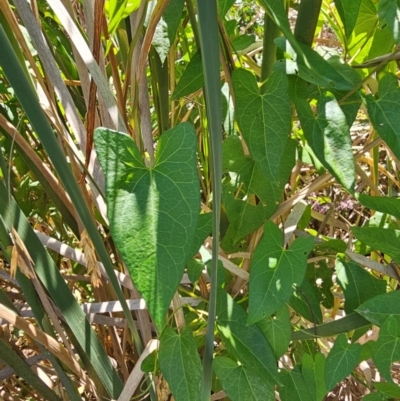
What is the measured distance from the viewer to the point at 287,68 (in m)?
0.54

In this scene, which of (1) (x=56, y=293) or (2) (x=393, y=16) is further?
(1) (x=56, y=293)

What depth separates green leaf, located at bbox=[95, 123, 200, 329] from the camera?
1.24 feet

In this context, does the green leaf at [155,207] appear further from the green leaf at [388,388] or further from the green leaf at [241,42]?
the green leaf at [388,388]

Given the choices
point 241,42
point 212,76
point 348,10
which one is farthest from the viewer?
point 241,42

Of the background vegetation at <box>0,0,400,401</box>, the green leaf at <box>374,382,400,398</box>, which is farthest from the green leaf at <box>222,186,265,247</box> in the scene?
the green leaf at <box>374,382,400,398</box>

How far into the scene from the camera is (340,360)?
57 cm

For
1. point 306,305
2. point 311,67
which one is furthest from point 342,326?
point 311,67

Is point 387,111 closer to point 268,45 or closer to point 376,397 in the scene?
point 268,45

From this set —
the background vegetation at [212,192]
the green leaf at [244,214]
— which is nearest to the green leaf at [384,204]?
the background vegetation at [212,192]

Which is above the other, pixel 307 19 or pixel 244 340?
pixel 307 19

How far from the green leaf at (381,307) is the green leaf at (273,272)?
75mm

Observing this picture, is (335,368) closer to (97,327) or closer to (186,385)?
(186,385)

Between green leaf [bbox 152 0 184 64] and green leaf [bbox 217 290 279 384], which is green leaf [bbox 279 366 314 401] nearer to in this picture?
green leaf [bbox 217 290 279 384]

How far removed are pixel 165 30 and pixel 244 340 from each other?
0.31 meters
